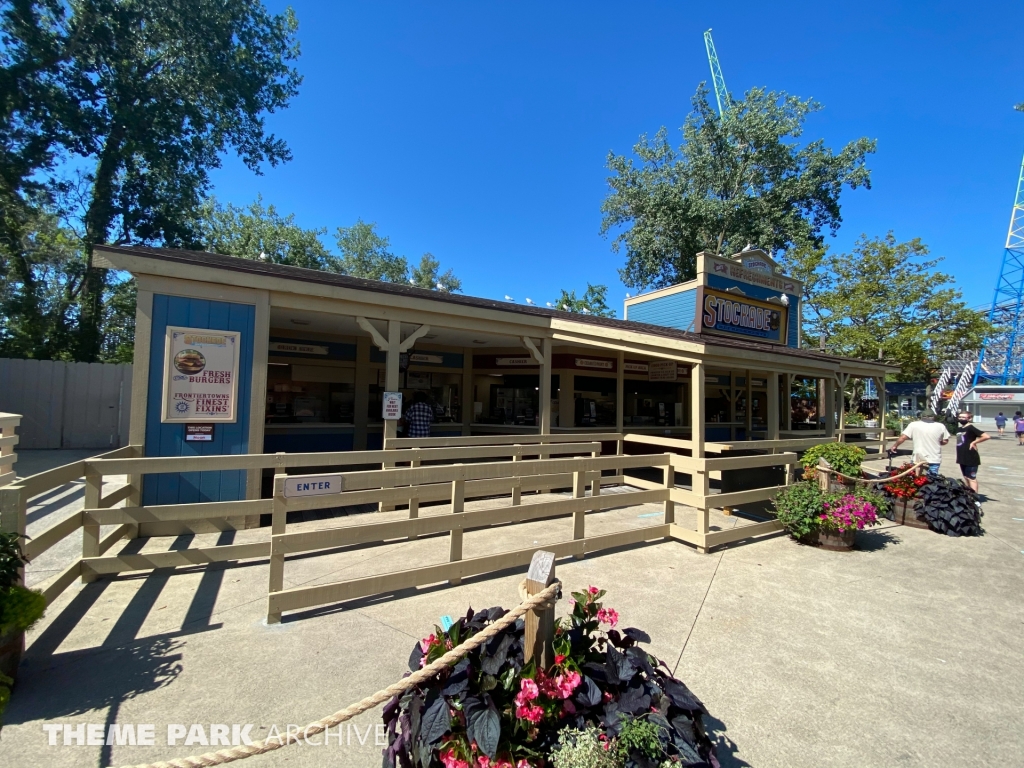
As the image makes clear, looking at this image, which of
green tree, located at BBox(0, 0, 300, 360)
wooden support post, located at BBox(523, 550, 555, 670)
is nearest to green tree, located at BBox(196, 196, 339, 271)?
green tree, located at BBox(0, 0, 300, 360)

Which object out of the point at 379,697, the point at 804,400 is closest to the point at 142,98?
the point at 379,697

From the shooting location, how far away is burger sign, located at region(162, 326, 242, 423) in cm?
559

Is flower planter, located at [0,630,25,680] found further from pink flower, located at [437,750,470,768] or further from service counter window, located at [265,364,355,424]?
service counter window, located at [265,364,355,424]

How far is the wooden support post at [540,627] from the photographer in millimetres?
1892

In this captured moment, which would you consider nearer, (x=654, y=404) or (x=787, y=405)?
(x=654, y=404)

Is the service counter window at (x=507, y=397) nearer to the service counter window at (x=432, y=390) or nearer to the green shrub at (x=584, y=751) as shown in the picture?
the service counter window at (x=432, y=390)

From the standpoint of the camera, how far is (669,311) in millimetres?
14500

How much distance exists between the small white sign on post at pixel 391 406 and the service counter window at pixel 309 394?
381 cm

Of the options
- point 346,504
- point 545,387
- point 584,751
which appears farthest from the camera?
point 545,387

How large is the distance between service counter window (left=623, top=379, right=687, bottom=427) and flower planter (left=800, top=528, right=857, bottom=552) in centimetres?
729

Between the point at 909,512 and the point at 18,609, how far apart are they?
9334mm

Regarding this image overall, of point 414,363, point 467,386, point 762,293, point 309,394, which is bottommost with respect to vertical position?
point 309,394

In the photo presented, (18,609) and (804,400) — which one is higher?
(804,400)

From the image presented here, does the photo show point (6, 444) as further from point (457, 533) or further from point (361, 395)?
point (361, 395)
